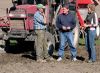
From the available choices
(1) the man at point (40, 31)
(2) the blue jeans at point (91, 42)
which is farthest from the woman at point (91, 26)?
(1) the man at point (40, 31)

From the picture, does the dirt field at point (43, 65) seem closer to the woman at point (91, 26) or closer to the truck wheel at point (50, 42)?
the woman at point (91, 26)

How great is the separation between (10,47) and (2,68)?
16.3 feet

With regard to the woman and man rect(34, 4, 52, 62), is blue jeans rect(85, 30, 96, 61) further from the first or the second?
man rect(34, 4, 52, 62)

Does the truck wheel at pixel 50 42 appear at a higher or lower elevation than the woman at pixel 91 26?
lower

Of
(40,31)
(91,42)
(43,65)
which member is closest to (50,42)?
(40,31)

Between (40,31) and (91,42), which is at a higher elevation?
(40,31)

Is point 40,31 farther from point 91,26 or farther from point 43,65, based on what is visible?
point 91,26

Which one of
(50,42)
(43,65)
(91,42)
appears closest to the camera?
(43,65)

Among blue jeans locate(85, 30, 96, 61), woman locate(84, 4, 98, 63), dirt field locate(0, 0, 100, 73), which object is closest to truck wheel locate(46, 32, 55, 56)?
dirt field locate(0, 0, 100, 73)

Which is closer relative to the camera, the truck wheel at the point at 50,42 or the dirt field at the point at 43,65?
the dirt field at the point at 43,65

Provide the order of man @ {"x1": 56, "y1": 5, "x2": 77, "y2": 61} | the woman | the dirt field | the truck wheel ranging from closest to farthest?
the dirt field, the woman, man @ {"x1": 56, "y1": 5, "x2": 77, "y2": 61}, the truck wheel

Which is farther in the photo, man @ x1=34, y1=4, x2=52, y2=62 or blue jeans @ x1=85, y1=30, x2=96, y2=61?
man @ x1=34, y1=4, x2=52, y2=62

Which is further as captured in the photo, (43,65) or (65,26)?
(65,26)

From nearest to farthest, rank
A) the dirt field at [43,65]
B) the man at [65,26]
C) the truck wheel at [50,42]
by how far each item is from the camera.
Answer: the dirt field at [43,65] < the man at [65,26] < the truck wheel at [50,42]
